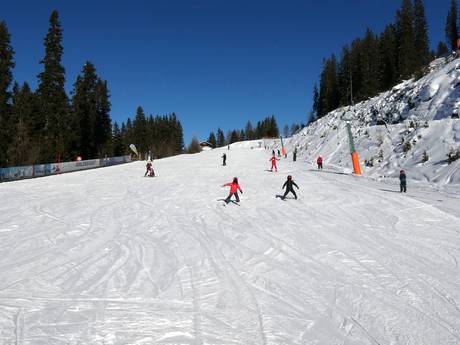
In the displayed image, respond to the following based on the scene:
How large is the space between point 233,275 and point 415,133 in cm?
2309

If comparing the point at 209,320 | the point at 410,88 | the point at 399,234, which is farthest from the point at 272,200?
the point at 410,88

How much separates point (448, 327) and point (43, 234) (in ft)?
34.3

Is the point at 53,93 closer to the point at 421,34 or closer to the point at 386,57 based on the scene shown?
the point at 386,57

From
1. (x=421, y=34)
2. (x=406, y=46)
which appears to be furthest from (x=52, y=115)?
(x=421, y=34)

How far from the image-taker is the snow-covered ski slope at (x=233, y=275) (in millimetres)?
4754

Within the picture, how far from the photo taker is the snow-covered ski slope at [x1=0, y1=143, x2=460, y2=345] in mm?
4754

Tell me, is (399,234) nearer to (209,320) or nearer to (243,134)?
(209,320)

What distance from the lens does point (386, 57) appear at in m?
67.7

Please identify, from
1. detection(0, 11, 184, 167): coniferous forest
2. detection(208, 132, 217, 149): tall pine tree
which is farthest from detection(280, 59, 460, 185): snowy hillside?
detection(208, 132, 217, 149): tall pine tree

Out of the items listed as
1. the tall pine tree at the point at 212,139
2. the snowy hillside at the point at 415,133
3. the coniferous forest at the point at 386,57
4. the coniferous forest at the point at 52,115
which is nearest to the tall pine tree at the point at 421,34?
the coniferous forest at the point at 386,57

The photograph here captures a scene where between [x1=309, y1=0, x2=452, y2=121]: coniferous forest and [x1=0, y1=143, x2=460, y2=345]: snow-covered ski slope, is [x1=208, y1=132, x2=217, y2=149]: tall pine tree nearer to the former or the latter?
[x1=309, y1=0, x2=452, y2=121]: coniferous forest

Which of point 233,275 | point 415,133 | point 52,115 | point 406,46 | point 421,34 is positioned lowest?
point 233,275

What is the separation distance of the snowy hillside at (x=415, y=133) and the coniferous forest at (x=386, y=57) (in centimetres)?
2001

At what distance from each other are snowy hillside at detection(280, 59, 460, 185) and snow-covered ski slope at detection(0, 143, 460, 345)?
6.19 meters
